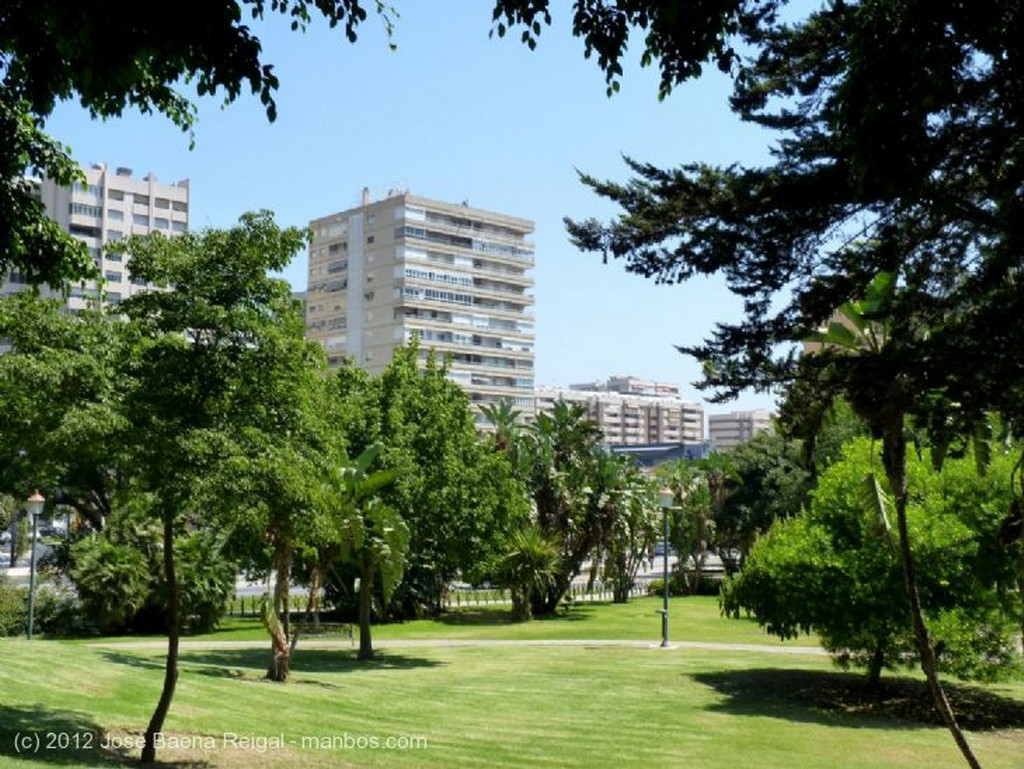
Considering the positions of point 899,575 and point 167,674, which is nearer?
point 167,674

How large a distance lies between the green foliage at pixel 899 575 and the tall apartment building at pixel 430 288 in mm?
95615

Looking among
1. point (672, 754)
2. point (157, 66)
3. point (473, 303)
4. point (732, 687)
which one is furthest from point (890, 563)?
point (473, 303)

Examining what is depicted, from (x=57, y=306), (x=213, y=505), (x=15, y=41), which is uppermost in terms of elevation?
(x=15, y=41)

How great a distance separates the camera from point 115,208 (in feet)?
411

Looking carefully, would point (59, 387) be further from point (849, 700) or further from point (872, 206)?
point (849, 700)

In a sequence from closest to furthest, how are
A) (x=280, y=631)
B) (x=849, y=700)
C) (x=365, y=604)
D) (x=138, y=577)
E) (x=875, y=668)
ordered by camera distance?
(x=280, y=631)
(x=849, y=700)
(x=875, y=668)
(x=365, y=604)
(x=138, y=577)

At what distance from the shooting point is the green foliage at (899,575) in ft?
68.9

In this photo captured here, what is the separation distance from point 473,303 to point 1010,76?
116816 millimetres

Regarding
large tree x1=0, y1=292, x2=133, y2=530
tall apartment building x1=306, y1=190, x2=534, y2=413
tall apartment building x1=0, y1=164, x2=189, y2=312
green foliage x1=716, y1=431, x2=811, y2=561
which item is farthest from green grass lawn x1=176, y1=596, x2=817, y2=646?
tall apartment building x1=0, y1=164, x2=189, y2=312

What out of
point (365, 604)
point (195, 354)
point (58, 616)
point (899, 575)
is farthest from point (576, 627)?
point (195, 354)

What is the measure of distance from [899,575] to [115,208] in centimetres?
12073

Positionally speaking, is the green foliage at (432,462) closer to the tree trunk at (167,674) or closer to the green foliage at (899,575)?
the green foliage at (899,575)

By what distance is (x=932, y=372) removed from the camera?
9961mm

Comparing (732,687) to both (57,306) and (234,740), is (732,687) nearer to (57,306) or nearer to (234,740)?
(234,740)
